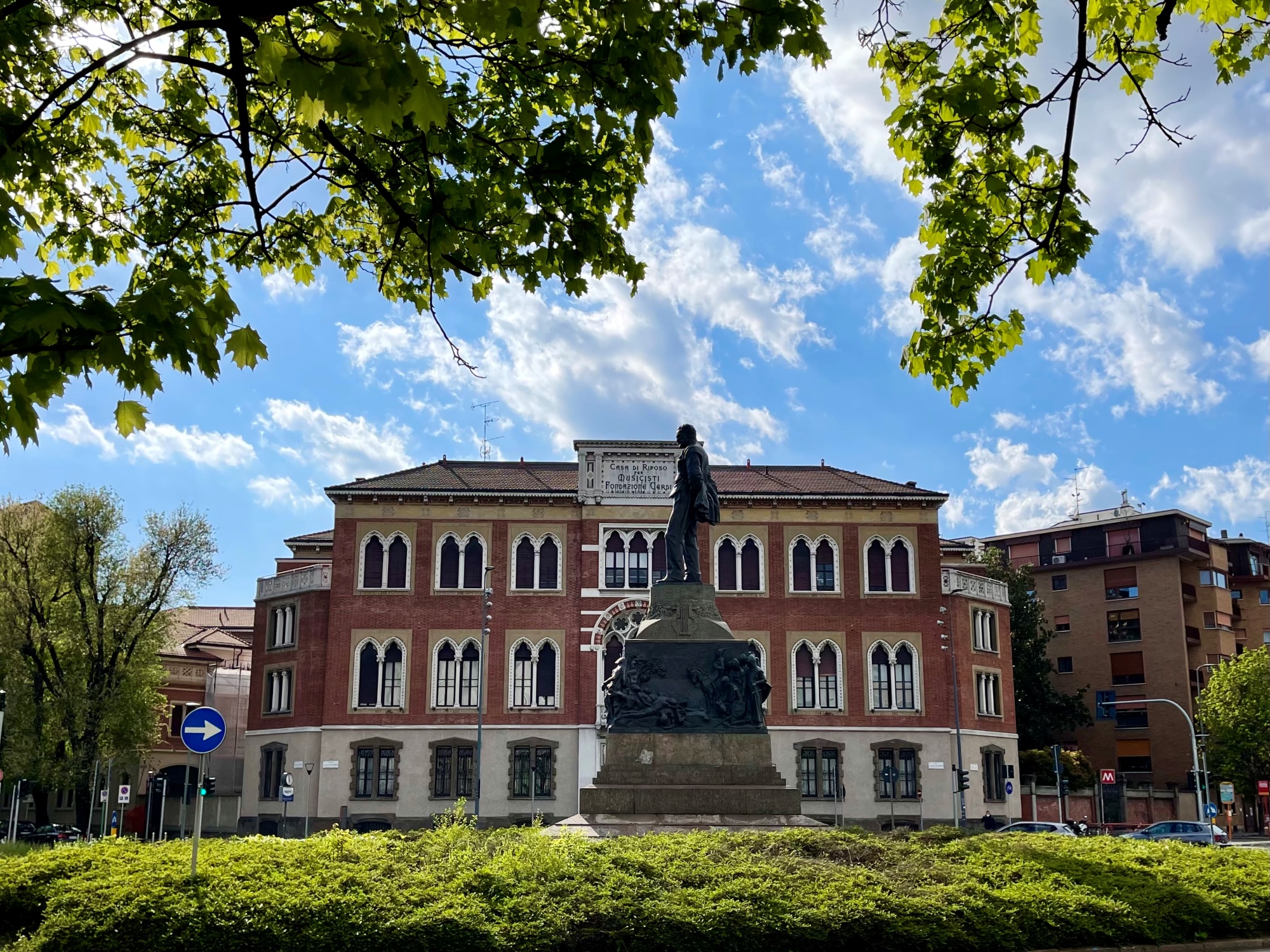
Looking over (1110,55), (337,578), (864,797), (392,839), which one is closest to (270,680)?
(337,578)

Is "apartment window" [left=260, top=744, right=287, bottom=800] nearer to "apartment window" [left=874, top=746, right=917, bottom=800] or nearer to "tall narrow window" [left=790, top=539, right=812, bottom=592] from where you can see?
"tall narrow window" [left=790, top=539, right=812, bottom=592]

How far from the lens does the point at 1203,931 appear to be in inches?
485

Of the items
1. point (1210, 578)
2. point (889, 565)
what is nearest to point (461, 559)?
point (889, 565)

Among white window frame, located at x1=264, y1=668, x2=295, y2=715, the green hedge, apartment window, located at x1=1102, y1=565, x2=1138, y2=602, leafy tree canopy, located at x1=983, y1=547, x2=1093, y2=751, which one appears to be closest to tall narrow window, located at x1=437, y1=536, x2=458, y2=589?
white window frame, located at x1=264, y1=668, x2=295, y2=715

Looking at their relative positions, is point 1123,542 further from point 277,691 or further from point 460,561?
point 277,691

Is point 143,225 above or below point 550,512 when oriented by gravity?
below

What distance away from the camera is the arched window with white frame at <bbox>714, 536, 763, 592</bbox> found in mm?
45656

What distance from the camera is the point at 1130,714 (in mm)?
65375

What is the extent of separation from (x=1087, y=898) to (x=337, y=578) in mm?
36913

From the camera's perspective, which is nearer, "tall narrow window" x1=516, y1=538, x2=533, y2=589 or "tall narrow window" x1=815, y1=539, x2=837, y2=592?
"tall narrow window" x1=516, y1=538, x2=533, y2=589

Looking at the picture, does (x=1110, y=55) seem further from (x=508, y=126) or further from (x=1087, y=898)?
(x=1087, y=898)

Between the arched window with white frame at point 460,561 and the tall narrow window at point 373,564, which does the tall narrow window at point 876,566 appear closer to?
the arched window with white frame at point 460,561

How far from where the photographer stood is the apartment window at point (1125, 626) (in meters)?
66.5

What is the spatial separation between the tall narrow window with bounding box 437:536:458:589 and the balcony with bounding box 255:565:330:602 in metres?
4.56
